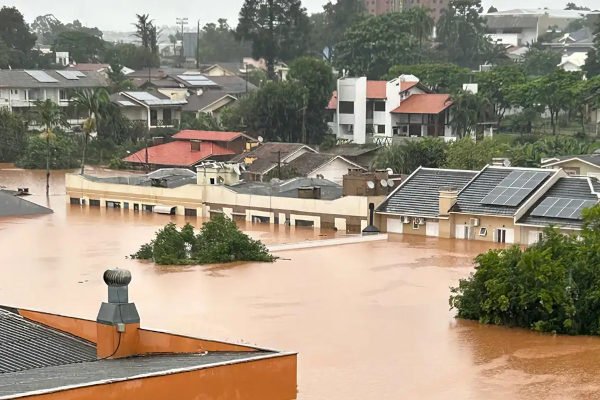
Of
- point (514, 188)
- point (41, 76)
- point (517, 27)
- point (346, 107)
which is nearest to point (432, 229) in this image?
point (514, 188)

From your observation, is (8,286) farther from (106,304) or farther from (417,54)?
(417,54)

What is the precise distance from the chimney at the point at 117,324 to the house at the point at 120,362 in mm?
13

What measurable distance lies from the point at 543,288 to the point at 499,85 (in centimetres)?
4381

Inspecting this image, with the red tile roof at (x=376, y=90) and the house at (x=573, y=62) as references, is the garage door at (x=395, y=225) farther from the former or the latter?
the house at (x=573, y=62)

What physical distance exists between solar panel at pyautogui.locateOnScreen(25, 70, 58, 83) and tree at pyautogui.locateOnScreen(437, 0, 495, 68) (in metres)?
30.0

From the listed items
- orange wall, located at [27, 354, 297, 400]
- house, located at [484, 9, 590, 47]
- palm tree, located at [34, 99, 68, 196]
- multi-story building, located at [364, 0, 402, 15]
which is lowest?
orange wall, located at [27, 354, 297, 400]

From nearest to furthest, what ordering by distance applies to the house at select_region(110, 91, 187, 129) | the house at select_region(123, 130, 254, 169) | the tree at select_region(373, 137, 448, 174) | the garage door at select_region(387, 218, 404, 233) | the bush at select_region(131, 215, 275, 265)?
the bush at select_region(131, 215, 275, 265) → the garage door at select_region(387, 218, 404, 233) → the tree at select_region(373, 137, 448, 174) → the house at select_region(123, 130, 254, 169) → the house at select_region(110, 91, 187, 129)

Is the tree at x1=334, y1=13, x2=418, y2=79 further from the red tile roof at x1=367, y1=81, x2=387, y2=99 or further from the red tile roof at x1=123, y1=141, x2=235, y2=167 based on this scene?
the red tile roof at x1=123, y1=141, x2=235, y2=167

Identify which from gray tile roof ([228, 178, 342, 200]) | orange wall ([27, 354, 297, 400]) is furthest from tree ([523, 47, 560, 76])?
orange wall ([27, 354, 297, 400])

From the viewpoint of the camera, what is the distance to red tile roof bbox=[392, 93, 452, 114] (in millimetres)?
64312

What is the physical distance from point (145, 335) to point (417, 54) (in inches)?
2534

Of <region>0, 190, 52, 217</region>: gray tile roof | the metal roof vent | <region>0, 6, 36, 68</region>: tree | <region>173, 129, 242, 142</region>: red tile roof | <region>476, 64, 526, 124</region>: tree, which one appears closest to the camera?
the metal roof vent

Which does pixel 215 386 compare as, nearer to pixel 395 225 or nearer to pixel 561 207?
pixel 561 207

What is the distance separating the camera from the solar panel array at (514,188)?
38.0 metres
